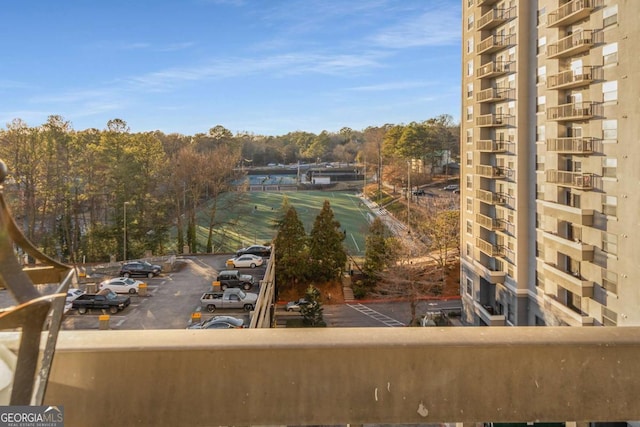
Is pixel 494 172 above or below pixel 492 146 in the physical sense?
below

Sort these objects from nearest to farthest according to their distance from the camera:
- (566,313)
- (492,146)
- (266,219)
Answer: (566,313) → (492,146) → (266,219)

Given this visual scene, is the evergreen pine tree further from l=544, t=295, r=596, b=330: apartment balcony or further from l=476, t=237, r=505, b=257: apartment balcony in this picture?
l=544, t=295, r=596, b=330: apartment balcony

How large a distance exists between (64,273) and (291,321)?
8.96 m

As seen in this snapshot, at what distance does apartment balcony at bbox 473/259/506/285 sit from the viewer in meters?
8.23

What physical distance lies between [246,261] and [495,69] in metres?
6.14

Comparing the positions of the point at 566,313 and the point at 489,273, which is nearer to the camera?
the point at 566,313

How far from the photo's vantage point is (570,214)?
6.19 metres

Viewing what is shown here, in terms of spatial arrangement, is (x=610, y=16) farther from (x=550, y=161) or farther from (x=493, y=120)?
(x=493, y=120)

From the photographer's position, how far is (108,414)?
673 mm

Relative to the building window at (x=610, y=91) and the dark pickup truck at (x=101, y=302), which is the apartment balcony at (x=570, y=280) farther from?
the dark pickup truck at (x=101, y=302)

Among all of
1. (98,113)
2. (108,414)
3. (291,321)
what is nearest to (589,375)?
(108,414)

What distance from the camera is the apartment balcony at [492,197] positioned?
8237 millimetres

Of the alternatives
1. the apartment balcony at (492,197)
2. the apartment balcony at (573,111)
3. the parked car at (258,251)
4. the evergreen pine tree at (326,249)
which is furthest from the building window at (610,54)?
the parked car at (258,251)

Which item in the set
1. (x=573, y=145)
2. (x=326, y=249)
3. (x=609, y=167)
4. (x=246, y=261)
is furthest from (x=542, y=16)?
(x=246, y=261)
